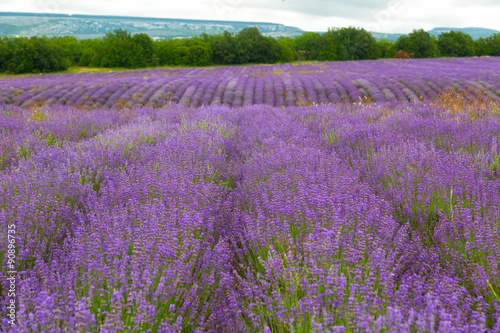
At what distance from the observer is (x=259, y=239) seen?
1965 millimetres

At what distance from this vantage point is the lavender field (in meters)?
1.32

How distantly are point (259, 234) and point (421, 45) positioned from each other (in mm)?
51825

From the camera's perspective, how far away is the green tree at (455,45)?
46444 millimetres

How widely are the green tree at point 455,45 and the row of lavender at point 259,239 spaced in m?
52.2

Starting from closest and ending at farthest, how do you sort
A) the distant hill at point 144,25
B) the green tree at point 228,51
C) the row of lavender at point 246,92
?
the row of lavender at point 246,92, the green tree at point 228,51, the distant hill at point 144,25

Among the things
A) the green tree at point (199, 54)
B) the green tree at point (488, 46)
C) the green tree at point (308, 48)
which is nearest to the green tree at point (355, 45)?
the green tree at point (308, 48)

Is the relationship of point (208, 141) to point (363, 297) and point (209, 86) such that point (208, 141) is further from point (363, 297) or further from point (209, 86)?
point (209, 86)

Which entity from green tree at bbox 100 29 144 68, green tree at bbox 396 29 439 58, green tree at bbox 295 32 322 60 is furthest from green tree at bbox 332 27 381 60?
green tree at bbox 100 29 144 68

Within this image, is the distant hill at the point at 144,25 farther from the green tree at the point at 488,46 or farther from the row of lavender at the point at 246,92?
the row of lavender at the point at 246,92

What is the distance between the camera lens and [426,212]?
247 centimetres

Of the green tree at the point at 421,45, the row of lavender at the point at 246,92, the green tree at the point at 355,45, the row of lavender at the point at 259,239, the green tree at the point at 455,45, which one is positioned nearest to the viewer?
the row of lavender at the point at 259,239

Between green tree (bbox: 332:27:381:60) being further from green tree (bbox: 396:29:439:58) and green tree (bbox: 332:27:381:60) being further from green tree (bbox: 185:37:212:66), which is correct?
green tree (bbox: 185:37:212:66)

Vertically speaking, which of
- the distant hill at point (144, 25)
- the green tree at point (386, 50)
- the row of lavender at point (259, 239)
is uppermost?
the distant hill at point (144, 25)

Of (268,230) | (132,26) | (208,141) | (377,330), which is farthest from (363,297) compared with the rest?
(132,26)
